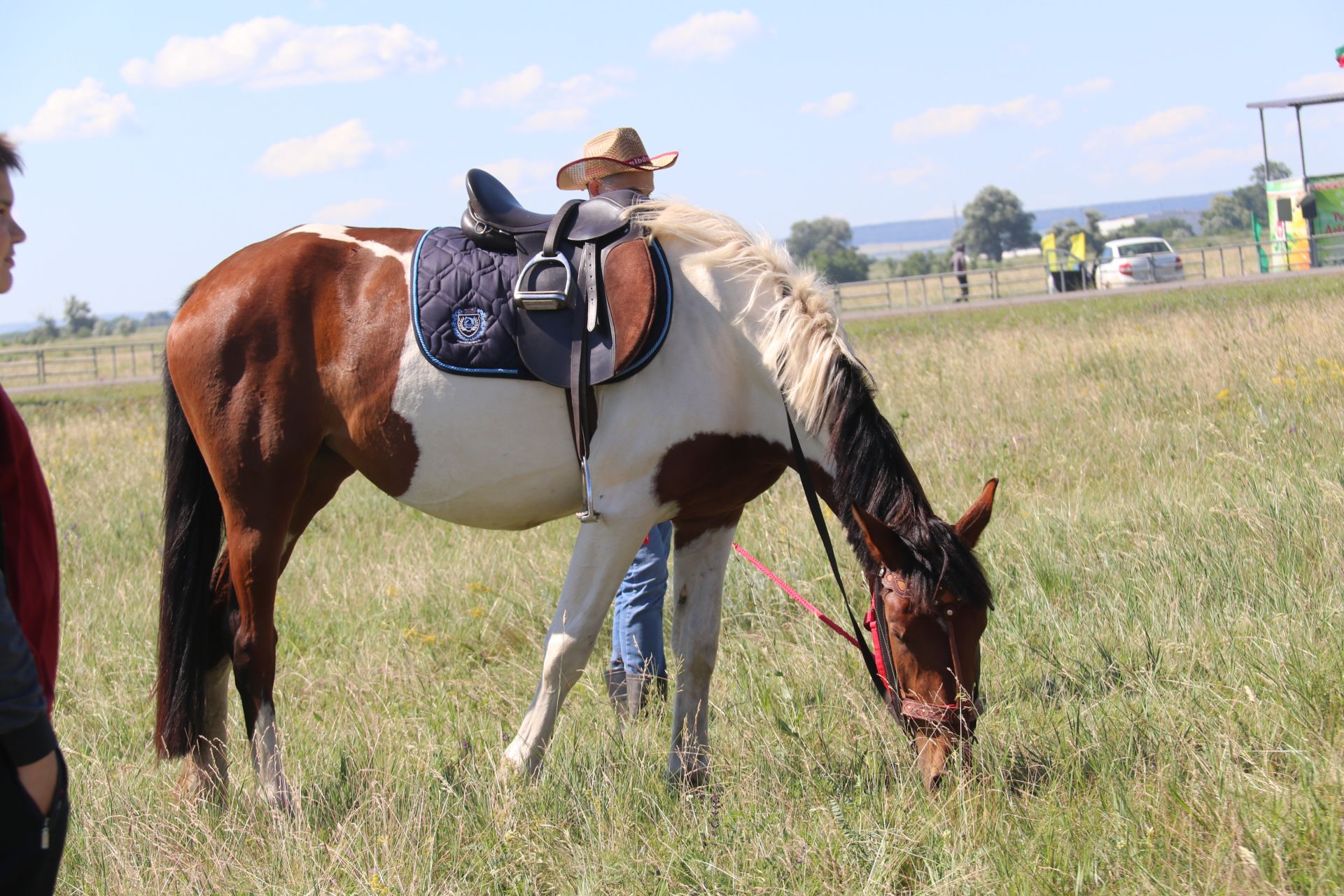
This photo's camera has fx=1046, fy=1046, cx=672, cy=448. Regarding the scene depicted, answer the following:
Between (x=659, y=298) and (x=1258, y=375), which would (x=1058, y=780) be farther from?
(x=1258, y=375)

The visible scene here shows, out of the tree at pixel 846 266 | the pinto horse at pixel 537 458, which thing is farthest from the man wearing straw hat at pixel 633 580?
the tree at pixel 846 266

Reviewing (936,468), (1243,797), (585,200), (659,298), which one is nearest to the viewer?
(1243,797)

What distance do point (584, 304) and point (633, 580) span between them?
1.55 m

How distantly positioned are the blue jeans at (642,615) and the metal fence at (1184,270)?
11.3 metres

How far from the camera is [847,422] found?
314 centimetres

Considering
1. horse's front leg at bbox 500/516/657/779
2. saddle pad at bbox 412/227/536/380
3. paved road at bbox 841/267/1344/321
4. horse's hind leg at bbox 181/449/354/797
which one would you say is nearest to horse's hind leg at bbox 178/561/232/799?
horse's hind leg at bbox 181/449/354/797

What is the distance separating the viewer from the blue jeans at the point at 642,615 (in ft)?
14.4

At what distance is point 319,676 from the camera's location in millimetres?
4699

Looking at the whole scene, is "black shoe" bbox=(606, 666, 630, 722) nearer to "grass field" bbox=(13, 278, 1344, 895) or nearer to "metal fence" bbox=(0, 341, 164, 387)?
"grass field" bbox=(13, 278, 1344, 895)

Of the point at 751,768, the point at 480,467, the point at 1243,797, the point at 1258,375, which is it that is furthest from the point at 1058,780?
the point at 1258,375

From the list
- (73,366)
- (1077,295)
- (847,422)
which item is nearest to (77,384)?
(73,366)

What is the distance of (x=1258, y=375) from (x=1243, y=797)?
239 inches

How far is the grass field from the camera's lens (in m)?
2.59

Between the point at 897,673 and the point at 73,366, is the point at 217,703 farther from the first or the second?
the point at 73,366
